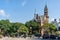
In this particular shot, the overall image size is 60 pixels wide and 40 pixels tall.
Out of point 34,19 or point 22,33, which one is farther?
point 34,19

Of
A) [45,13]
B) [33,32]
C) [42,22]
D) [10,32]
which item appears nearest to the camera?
[10,32]

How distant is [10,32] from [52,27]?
25.5m

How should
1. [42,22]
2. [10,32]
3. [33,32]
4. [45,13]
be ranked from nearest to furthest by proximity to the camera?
[10,32]
[33,32]
[42,22]
[45,13]

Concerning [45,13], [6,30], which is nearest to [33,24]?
[6,30]

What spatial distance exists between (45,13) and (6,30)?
175ft

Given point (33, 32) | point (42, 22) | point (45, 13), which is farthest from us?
point (45, 13)

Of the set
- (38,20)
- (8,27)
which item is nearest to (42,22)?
(38,20)

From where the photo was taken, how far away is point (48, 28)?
118 meters

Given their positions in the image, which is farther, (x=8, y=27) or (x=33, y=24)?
(x=33, y=24)

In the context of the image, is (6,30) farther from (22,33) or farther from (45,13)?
(45,13)

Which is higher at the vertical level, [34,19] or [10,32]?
[34,19]

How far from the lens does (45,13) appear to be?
489 feet

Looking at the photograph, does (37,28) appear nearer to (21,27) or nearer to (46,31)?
(46,31)

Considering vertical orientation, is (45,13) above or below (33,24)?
above
